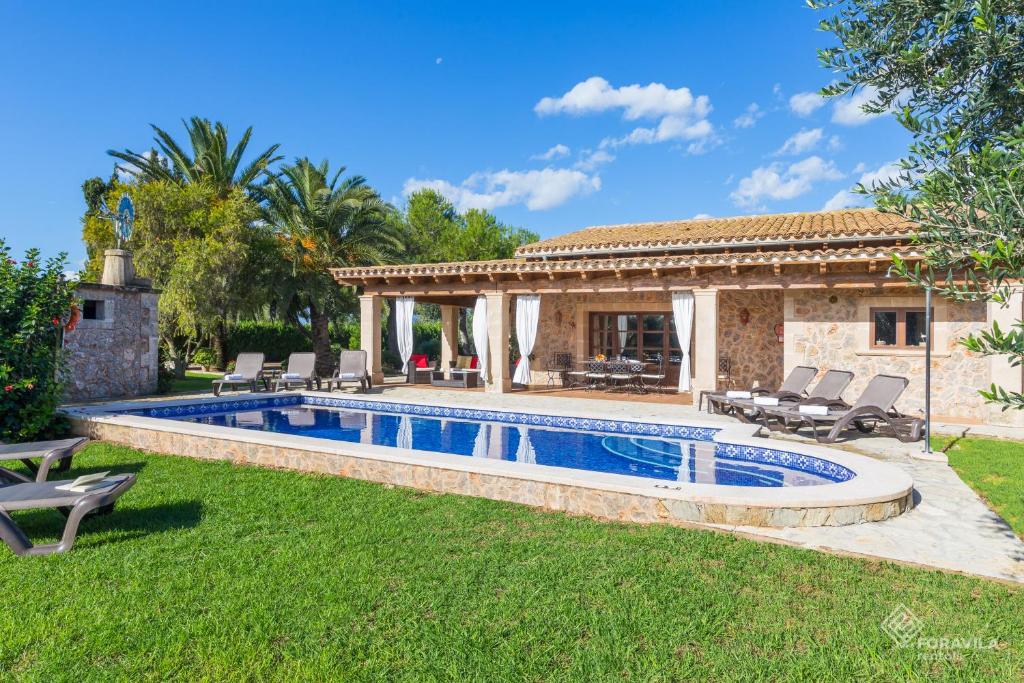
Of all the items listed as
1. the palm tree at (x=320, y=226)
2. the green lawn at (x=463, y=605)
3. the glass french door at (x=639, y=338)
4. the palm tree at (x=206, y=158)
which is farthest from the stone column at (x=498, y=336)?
the palm tree at (x=206, y=158)

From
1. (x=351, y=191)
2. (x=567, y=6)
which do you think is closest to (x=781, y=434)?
(x=351, y=191)

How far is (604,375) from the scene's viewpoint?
16266 mm

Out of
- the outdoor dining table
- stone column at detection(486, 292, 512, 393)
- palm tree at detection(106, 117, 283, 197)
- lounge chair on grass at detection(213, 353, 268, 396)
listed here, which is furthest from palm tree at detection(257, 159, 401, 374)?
the outdoor dining table

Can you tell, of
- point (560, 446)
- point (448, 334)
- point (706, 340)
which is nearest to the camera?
point (560, 446)

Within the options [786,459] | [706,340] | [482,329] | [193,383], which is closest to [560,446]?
[786,459]

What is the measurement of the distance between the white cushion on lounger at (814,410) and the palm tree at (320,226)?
630 inches

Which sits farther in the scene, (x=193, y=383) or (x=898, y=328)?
(x=193, y=383)

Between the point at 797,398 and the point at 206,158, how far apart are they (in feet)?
69.0

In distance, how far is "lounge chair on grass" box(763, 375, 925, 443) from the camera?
9.04 m

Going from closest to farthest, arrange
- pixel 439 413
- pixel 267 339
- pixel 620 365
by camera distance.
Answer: pixel 439 413, pixel 620 365, pixel 267 339

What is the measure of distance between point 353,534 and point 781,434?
708 centimetres

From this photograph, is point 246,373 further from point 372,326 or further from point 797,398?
point 797,398

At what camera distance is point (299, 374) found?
16.0 meters

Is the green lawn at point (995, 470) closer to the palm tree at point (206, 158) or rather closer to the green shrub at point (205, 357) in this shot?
the palm tree at point (206, 158)
